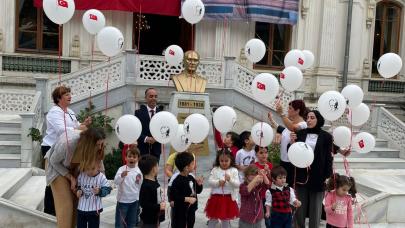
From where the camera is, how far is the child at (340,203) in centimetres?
599

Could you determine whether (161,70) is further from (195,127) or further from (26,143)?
(195,127)

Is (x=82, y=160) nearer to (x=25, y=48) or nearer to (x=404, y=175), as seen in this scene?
(x=404, y=175)

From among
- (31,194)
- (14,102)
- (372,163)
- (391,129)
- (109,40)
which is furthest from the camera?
(391,129)

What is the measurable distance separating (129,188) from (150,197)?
22.5 inches

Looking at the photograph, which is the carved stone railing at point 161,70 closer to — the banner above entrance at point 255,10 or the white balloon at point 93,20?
the banner above entrance at point 255,10

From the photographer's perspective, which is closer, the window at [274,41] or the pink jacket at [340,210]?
the pink jacket at [340,210]

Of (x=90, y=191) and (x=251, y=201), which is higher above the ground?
Result: (x=90, y=191)

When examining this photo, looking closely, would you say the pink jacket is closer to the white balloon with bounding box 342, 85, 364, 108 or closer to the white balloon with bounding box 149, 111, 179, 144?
the white balloon with bounding box 342, 85, 364, 108

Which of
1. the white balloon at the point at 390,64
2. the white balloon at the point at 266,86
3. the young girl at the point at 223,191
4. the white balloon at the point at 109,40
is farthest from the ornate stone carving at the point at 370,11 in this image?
the young girl at the point at 223,191

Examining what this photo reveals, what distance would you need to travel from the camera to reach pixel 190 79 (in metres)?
10.0

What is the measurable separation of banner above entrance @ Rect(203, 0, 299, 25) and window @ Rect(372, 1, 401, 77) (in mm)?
3566

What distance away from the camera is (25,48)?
47.7 ft

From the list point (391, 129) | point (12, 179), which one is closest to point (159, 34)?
point (391, 129)

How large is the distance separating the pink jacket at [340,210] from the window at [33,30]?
36.0ft
